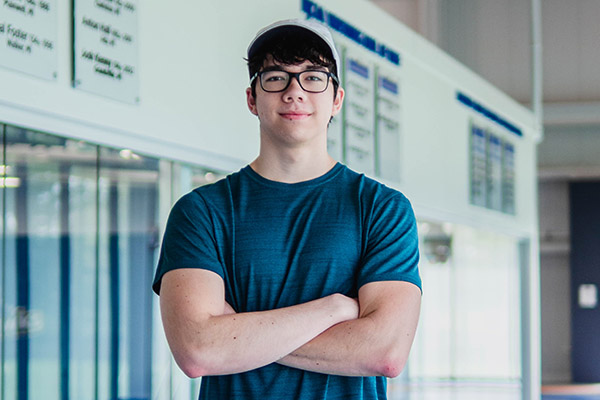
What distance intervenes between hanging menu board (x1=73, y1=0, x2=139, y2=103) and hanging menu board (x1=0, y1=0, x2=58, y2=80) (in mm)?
110

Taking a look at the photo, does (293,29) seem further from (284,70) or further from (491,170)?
(491,170)

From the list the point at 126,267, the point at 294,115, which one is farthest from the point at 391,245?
the point at 126,267

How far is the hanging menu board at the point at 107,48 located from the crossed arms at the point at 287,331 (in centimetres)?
128

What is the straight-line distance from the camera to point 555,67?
50.3ft

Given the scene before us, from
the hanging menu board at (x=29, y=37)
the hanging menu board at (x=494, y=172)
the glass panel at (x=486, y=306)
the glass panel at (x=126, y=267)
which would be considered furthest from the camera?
the glass panel at (x=486, y=306)

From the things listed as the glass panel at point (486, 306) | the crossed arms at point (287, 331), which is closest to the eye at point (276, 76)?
the crossed arms at point (287, 331)

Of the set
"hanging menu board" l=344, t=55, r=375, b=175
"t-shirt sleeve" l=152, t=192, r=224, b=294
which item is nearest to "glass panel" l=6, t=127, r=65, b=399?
"t-shirt sleeve" l=152, t=192, r=224, b=294

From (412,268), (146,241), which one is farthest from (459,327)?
(412,268)

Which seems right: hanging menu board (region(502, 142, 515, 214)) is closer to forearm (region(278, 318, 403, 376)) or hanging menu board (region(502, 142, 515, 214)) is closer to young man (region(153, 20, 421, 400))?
young man (region(153, 20, 421, 400))

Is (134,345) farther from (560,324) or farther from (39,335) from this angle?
Answer: (560,324)

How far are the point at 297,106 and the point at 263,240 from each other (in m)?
0.29

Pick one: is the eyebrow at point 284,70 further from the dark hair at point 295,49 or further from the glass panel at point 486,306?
the glass panel at point 486,306

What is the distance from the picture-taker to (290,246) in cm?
178

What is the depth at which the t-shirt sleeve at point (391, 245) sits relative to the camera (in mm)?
1826
